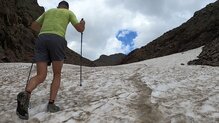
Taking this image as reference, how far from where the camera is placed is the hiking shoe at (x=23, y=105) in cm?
1031

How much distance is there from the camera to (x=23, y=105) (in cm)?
1036

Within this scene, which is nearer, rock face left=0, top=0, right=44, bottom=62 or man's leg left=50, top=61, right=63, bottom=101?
man's leg left=50, top=61, right=63, bottom=101

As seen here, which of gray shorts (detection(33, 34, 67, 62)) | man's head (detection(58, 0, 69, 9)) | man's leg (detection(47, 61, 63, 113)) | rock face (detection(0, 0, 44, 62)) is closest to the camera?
gray shorts (detection(33, 34, 67, 62))

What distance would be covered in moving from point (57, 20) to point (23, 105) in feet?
8.34

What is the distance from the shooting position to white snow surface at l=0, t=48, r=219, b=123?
34.9 ft

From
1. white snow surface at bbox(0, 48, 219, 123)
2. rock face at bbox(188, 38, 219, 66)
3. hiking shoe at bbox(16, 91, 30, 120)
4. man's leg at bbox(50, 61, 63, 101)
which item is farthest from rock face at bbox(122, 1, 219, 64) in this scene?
hiking shoe at bbox(16, 91, 30, 120)

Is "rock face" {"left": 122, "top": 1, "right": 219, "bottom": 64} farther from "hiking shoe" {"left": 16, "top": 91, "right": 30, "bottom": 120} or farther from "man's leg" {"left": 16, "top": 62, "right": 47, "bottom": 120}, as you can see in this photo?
"hiking shoe" {"left": 16, "top": 91, "right": 30, "bottom": 120}

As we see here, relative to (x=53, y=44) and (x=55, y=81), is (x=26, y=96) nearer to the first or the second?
(x=55, y=81)

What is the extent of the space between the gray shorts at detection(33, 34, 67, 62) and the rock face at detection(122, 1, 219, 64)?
181 feet

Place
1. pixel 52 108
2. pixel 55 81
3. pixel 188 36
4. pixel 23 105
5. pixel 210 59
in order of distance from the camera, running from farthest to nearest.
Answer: pixel 188 36, pixel 210 59, pixel 55 81, pixel 52 108, pixel 23 105

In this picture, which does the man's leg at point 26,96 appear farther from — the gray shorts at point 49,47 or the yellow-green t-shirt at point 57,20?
the yellow-green t-shirt at point 57,20

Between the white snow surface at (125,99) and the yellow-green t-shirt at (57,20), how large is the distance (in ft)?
7.26

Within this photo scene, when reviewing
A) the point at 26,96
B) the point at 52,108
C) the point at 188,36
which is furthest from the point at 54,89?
the point at 188,36

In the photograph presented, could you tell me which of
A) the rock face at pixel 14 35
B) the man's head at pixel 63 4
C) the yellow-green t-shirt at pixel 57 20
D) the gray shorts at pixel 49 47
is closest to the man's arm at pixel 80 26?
the yellow-green t-shirt at pixel 57 20
